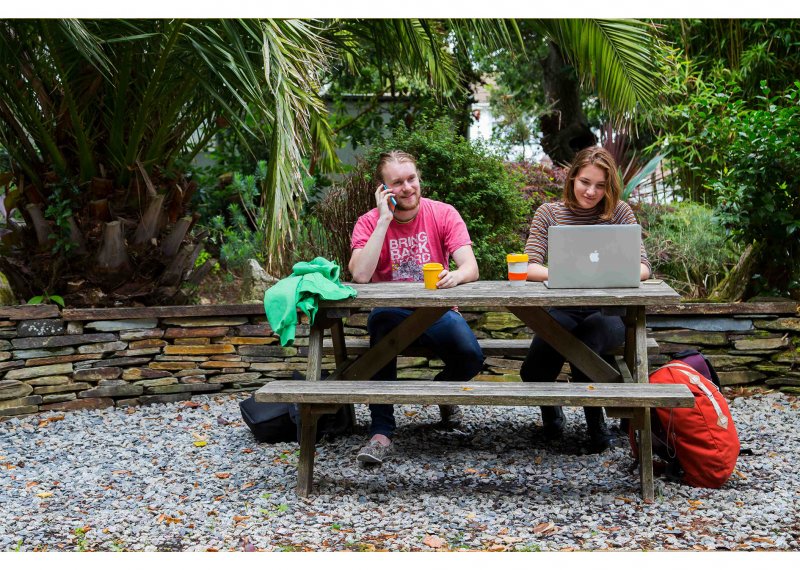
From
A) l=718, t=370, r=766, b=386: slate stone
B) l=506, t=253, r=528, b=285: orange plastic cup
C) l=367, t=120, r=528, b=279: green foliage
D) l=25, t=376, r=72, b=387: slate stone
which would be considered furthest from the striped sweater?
l=25, t=376, r=72, b=387: slate stone

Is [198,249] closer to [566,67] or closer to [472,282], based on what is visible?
[472,282]

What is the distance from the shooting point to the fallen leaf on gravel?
108 inches

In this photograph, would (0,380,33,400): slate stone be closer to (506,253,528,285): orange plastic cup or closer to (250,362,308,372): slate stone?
(250,362,308,372): slate stone

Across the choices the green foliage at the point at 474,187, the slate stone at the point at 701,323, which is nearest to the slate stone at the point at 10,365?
the green foliage at the point at 474,187

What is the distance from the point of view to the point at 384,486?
3367mm

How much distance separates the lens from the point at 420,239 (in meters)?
3.79

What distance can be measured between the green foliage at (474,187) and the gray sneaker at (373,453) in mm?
1975

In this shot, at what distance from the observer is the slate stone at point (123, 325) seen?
480 cm

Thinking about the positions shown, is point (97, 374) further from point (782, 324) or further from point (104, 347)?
point (782, 324)

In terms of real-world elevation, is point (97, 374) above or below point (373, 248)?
below

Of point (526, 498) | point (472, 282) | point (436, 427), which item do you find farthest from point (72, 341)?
point (526, 498)

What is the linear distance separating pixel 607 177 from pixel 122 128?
109 inches

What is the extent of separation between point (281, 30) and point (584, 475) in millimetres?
2377

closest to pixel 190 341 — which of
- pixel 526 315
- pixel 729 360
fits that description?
pixel 526 315
